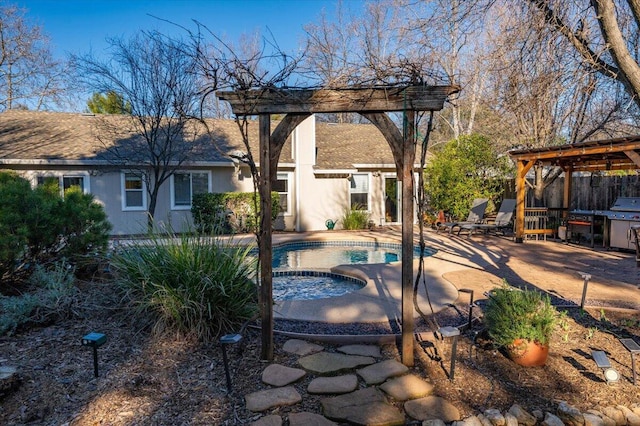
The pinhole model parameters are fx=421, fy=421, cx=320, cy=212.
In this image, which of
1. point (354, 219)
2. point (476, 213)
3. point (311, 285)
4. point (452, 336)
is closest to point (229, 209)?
point (354, 219)

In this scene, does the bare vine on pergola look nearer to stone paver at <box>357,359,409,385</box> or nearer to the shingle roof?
stone paver at <box>357,359,409,385</box>

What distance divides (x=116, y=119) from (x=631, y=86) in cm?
1607

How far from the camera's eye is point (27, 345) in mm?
3971

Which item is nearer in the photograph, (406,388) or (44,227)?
(406,388)

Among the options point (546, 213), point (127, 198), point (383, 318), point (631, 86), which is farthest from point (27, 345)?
point (546, 213)

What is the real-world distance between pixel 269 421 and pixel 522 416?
72.3 inches

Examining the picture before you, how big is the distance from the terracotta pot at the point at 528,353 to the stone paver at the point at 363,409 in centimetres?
137

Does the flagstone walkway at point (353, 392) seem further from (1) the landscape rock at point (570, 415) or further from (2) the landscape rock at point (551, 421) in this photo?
(1) the landscape rock at point (570, 415)

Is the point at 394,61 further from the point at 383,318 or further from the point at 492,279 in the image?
the point at 492,279

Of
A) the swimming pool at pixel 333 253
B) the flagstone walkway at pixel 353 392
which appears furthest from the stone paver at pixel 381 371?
the swimming pool at pixel 333 253

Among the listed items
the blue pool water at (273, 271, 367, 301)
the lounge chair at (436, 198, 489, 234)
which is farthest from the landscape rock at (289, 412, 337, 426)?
the lounge chair at (436, 198, 489, 234)

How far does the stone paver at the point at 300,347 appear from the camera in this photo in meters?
4.12

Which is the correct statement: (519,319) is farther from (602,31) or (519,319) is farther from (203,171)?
(203,171)

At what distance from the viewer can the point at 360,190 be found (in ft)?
55.7
